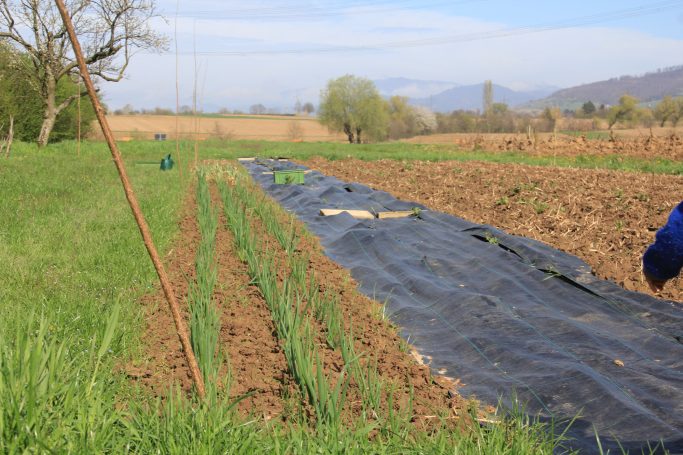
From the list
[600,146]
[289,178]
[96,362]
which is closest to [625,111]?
[600,146]

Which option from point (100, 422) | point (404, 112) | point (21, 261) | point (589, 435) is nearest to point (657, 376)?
point (589, 435)

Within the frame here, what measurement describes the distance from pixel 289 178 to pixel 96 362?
11252 millimetres

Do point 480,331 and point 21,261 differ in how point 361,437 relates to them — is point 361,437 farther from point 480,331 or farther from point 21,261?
point 21,261

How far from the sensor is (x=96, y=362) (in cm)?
286

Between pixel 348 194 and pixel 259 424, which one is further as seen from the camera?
pixel 348 194

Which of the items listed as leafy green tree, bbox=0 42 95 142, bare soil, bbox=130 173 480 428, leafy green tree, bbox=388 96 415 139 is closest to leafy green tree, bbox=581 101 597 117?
leafy green tree, bbox=388 96 415 139

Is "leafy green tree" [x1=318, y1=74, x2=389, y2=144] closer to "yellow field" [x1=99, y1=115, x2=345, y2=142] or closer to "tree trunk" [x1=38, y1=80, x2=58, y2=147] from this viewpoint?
"yellow field" [x1=99, y1=115, x2=345, y2=142]

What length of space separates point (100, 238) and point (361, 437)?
5184 mm

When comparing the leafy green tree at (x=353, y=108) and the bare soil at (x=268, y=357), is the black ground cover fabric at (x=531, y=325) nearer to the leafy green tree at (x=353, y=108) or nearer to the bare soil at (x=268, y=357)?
the bare soil at (x=268, y=357)

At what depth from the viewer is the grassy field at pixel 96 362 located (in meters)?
2.31

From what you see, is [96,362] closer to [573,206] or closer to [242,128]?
[573,206]

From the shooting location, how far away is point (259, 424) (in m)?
2.98

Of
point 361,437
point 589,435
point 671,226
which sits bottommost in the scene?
point 589,435

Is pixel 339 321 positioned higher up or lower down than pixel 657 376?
higher up
